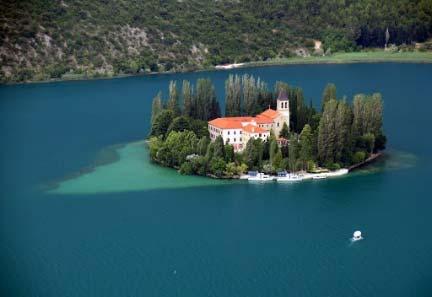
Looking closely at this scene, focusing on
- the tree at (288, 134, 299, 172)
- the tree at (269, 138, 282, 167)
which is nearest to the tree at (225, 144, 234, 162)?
the tree at (269, 138, 282, 167)

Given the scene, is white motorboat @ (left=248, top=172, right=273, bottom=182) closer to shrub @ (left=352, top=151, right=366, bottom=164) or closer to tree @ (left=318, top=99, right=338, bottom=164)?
tree @ (left=318, top=99, right=338, bottom=164)

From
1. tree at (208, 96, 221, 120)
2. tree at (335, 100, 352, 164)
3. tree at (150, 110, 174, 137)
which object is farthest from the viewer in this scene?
tree at (208, 96, 221, 120)

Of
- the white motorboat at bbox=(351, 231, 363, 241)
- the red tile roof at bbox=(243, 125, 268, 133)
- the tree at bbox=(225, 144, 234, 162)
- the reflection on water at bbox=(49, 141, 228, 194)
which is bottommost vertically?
the white motorboat at bbox=(351, 231, 363, 241)

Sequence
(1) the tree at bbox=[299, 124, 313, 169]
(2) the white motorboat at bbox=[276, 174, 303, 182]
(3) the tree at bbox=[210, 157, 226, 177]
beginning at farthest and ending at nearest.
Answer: (1) the tree at bbox=[299, 124, 313, 169] < (3) the tree at bbox=[210, 157, 226, 177] < (2) the white motorboat at bbox=[276, 174, 303, 182]

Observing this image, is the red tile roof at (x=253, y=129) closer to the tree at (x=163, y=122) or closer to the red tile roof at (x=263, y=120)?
the red tile roof at (x=263, y=120)

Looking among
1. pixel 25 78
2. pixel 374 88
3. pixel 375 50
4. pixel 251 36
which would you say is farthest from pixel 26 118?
pixel 375 50

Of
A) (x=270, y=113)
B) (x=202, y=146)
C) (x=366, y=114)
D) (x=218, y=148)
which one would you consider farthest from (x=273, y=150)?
(x=366, y=114)

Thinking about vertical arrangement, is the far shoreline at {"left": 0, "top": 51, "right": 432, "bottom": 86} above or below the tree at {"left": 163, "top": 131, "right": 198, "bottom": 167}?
below
